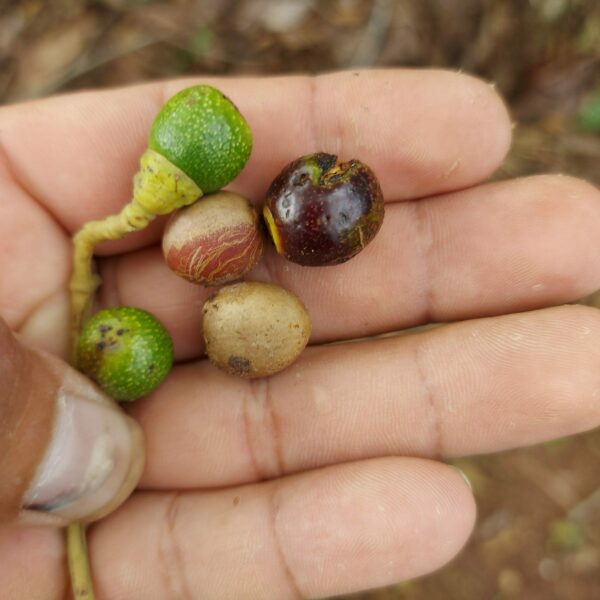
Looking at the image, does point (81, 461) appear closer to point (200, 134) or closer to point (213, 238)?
point (213, 238)

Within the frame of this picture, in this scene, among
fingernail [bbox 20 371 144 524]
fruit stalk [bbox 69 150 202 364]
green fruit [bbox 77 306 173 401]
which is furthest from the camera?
green fruit [bbox 77 306 173 401]

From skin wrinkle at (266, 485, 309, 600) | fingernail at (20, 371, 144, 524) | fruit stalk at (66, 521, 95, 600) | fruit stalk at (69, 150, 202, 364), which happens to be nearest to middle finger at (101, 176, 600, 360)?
fruit stalk at (69, 150, 202, 364)

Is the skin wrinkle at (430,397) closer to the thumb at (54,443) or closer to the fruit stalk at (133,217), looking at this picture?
the fruit stalk at (133,217)

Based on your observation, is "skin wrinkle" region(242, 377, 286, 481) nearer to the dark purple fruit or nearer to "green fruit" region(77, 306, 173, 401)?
"green fruit" region(77, 306, 173, 401)

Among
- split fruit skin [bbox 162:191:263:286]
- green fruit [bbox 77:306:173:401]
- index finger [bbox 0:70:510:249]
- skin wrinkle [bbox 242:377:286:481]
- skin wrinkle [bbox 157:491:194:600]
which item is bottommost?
skin wrinkle [bbox 157:491:194:600]

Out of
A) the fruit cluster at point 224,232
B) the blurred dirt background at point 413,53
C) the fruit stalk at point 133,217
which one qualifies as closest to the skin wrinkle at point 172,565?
the fruit cluster at point 224,232

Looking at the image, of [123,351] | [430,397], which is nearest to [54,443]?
[123,351]

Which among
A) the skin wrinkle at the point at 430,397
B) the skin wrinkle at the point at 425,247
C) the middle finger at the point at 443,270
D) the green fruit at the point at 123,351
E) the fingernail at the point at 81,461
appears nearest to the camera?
the fingernail at the point at 81,461
